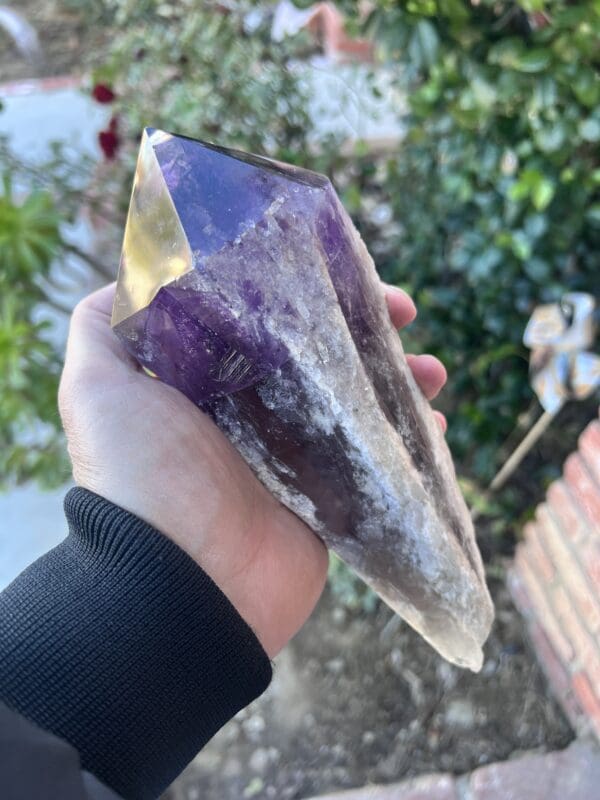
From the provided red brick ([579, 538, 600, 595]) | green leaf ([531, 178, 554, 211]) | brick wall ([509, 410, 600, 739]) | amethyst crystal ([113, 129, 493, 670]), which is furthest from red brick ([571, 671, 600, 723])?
green leaf ([531, 178, 554, 211])

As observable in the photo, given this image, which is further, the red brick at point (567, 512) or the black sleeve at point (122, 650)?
the red brick at point (567, 512)

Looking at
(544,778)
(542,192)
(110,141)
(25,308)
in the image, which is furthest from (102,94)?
(544,778)

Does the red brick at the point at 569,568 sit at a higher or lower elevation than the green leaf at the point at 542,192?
lower

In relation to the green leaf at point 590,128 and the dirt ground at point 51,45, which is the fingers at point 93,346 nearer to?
the green leaf at point 590,128

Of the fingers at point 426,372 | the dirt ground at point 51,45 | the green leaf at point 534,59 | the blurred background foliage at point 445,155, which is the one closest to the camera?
the fingers at point 426,372

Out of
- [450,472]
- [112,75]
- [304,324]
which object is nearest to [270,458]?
[304,324]

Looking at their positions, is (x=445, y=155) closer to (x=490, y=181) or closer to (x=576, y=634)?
(x=490, y=181)

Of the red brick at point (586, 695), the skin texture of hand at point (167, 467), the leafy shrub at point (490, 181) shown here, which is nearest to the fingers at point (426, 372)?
the skin texture of hand at point (167, 467)

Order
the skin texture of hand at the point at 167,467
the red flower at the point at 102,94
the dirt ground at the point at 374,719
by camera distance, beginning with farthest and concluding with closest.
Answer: the red flower at the point at 102,94
the dirt ground at the point at 374,719
the skin texture of hand at the point at 167,467
